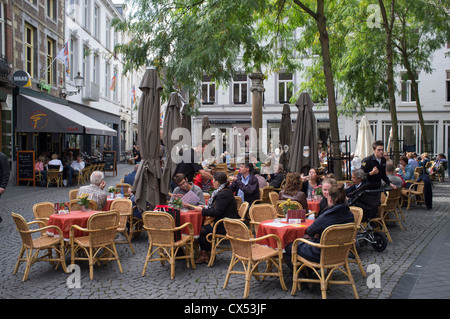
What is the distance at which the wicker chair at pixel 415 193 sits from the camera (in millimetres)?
11766

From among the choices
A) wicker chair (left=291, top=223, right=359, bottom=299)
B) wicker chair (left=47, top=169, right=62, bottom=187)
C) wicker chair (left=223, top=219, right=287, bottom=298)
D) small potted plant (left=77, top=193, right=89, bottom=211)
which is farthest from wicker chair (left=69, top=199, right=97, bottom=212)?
wicker chair (left=47, top=169, right=62, bottom=187)

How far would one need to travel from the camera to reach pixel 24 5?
17328mm

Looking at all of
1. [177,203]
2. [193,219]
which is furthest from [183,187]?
[193,219]

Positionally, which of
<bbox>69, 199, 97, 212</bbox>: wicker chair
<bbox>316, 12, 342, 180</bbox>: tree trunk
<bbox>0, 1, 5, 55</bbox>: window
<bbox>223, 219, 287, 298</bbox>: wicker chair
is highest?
<bbox>0, 1, 5, 55</bbox>: window

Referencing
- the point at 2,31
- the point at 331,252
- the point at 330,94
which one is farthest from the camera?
the point at 2,31

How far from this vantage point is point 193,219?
625 centimetres

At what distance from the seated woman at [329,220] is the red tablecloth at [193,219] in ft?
6.12

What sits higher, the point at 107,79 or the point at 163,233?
the point at 107,79

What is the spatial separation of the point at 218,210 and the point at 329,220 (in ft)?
6.49

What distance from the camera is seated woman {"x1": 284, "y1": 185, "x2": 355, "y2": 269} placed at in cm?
479

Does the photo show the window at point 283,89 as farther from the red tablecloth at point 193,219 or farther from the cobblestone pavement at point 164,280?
the red tablecloth at point 193,219

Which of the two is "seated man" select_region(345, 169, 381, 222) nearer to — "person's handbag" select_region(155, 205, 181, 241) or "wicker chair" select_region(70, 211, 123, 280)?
"person's handbag" select_region(155, 205, 181, 241)

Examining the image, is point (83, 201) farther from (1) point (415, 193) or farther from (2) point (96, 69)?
(2) point (96, 69)

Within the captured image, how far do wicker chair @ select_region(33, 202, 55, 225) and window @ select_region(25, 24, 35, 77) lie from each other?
13.5 meters
